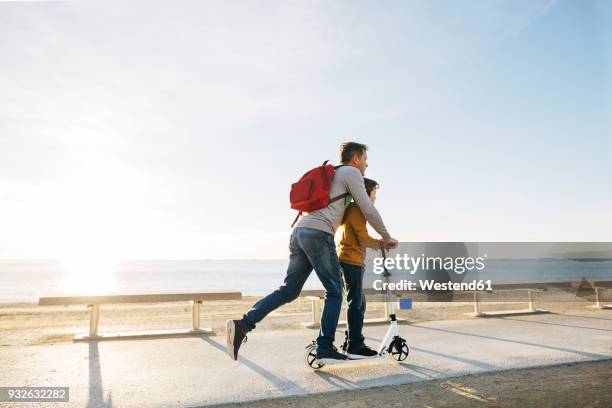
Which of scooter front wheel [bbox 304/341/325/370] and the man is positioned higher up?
the man

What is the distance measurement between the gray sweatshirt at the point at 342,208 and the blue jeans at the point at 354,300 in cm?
50

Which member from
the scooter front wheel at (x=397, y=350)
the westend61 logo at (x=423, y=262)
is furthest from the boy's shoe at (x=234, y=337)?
the westend61 logo at (x=423, y=262)

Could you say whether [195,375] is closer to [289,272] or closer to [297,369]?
[297,369]

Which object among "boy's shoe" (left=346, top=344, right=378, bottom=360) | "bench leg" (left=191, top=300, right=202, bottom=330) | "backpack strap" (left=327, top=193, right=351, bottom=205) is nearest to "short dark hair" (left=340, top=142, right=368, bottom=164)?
"backpack strap" (left=327, top=193, right=351, bottom=205)

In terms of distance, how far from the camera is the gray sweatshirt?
4395 mm

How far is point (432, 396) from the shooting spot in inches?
150

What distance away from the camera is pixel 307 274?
457 cm

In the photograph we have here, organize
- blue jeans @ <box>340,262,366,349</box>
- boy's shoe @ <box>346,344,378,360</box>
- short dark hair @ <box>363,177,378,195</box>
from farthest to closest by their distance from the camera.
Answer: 1. short dark hair @ <box>363,177,378,195</box>
2. blue jeans @ <box>340,262,366,349</box>
3. boy's shoe @ <box>346,344,378,360</box>

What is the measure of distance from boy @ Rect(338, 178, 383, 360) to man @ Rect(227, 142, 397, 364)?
0.27m

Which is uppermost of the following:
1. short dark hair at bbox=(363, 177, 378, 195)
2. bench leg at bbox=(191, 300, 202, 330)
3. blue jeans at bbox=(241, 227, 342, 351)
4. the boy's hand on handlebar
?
short dark hair at bbox=(363, 177, 378, 195)

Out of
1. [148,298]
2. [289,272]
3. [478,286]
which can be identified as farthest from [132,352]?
[478,286]

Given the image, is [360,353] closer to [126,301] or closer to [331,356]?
[331,356]

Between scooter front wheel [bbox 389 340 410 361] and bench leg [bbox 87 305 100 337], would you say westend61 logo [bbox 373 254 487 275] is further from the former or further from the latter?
bench leg [bbox 87 305 100 337]

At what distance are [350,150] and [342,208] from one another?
641 millimetres
